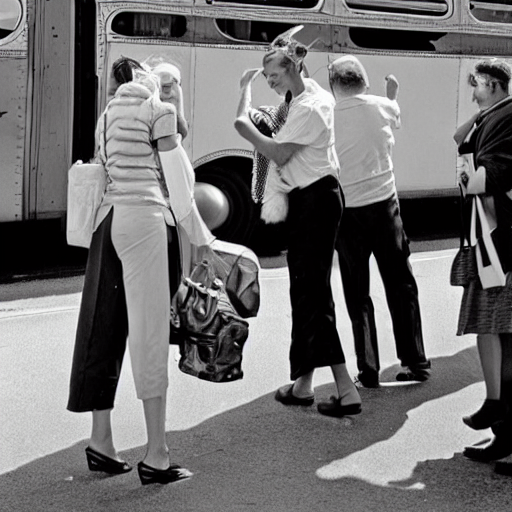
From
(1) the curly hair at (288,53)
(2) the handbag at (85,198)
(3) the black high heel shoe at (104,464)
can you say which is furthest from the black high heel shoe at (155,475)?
(1) the curly hair at (288,53)

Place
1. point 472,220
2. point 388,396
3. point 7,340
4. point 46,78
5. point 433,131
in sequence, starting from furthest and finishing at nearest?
point 433,131 → point 46,78 → point 7,340 → point 388,396 → point 472,220

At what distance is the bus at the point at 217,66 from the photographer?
962 cm

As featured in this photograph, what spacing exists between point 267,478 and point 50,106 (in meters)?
4.91

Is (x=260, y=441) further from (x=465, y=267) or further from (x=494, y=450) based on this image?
(x=465, y=267)

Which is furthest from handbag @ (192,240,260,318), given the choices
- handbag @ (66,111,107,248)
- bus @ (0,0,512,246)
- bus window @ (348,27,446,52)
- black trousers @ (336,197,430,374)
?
bus window @ (348,27,446,52)

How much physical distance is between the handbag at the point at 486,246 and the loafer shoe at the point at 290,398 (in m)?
1.25

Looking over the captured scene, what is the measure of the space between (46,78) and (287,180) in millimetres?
3833

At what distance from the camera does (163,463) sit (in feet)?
17.7

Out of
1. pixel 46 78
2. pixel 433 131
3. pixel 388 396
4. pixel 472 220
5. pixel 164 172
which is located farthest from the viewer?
pixel 433 131

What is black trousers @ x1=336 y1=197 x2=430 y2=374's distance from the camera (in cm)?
692

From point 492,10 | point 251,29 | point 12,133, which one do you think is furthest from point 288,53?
point 492,10

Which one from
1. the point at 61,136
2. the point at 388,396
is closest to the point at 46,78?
the point at 61,136

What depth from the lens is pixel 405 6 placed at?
36.9 ft

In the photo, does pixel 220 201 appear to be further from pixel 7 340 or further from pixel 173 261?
pixel 7 340
